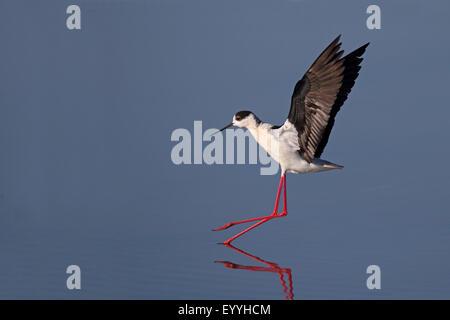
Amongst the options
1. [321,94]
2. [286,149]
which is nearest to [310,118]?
[321,94]

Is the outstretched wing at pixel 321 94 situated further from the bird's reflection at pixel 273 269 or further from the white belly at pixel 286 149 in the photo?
the bird's reflection at pixel 273 269

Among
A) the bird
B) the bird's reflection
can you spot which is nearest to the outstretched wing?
the bird

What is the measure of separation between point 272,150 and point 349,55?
1341mm

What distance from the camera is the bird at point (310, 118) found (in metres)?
6.66

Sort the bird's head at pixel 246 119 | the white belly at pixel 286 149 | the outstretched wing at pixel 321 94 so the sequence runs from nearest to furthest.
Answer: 1. the outstretched wing at pixel 321 94
2. the white belly at pixel 286 149
3. the bird's head at pixel 246 119

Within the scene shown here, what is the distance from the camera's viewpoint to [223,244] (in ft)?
24.7

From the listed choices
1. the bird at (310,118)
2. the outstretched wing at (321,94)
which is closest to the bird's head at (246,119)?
the bird at (310,118)

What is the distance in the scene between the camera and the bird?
6.66 metres

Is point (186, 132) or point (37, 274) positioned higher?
point (186, 132)

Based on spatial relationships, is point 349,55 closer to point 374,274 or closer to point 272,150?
point 272,150

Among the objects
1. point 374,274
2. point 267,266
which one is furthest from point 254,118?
point 374,274
